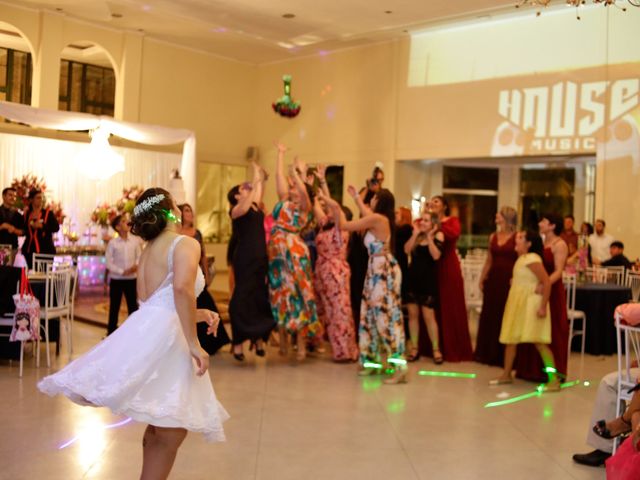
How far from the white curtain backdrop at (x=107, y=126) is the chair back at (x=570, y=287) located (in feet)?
20.7

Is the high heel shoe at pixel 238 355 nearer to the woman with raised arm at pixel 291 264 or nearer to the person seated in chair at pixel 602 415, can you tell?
A: the woman with raised arm at pixel 291 264

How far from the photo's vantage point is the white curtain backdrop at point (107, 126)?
978 centimetres

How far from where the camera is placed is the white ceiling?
1142cm

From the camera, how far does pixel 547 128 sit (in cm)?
1195

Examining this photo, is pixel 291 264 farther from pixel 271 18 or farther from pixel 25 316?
pixel 271 18

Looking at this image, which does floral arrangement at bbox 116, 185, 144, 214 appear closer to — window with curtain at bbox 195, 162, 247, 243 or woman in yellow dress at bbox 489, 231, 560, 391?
window with curtain at bbox 195, 162, 247, 243

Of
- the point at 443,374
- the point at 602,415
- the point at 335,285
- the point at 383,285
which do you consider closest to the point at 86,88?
the point at 335,285

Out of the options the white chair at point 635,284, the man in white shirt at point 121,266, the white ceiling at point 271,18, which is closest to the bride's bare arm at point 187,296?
the man in white shirt at point 121,266

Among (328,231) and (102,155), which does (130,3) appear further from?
(328,231)

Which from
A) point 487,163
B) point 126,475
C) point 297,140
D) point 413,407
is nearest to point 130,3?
point 297,140

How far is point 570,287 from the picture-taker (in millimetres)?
7785

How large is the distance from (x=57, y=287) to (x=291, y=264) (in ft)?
6.90

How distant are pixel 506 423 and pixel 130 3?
359 inches

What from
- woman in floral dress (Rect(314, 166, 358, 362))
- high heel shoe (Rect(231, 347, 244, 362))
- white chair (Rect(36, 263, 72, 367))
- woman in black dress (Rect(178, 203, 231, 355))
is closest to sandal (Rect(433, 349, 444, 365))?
woman in floral dress (Rect(314, 166, 358, 362))
